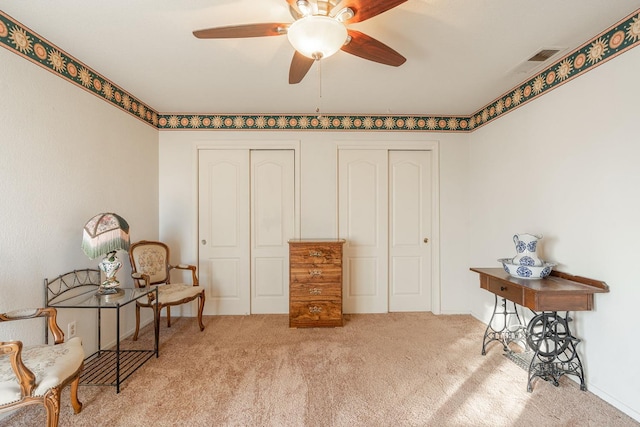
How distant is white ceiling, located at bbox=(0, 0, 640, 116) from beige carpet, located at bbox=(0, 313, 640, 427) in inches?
99.1

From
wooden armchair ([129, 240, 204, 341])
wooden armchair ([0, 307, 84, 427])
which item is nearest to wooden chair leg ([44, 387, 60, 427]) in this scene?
wooden armchair ([0, 307, 84, 427])

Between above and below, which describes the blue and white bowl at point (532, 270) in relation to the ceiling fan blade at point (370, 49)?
below

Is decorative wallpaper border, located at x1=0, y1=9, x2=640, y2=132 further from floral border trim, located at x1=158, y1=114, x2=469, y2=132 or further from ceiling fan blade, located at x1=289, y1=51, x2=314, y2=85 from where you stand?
ceiling fan blade, located at x1=289, y1=51, x2=314, y2=85

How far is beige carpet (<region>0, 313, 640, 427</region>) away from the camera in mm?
1833

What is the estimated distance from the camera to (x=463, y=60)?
7.86ft

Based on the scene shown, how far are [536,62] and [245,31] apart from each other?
2359 millimetres

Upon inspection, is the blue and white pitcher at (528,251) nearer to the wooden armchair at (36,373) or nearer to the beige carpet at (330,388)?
the beige carpet at (330,388)

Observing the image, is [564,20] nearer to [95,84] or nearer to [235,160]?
[235,160]

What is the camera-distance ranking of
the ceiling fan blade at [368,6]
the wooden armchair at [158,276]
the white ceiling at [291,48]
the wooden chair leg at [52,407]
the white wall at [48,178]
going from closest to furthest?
the ceiling fan blade at [368,6] → the wooden chair leg at [52,407] → the white ceiling at [291,48] → the white wall at [48,178] → the wooden armchair at [158,276]

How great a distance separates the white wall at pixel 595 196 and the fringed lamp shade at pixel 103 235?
139 inches

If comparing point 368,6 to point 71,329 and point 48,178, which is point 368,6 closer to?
point 48,178

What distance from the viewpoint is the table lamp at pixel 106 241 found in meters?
2.22

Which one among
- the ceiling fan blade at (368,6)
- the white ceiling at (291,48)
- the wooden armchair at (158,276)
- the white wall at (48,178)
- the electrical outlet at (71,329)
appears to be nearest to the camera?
the ceiling fan blade at (368,6)

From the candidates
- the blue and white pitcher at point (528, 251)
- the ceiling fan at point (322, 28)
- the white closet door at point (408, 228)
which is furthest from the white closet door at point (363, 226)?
the ceiling fan at point (322, 28)
